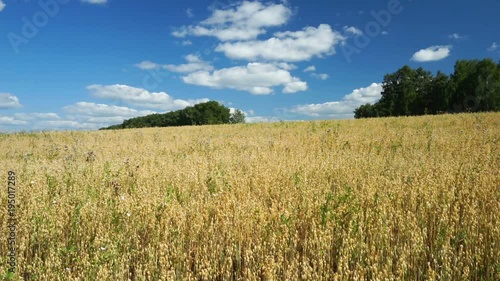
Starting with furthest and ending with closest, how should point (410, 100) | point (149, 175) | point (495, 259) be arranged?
1. point (410, 100)
2. point (149, 175)
3. point (495, 259)

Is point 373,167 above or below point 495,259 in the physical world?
above

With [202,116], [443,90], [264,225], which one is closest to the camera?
[264,225]

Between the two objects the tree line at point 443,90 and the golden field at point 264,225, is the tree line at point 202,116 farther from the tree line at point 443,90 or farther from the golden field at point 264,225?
the golden field at point 264,225

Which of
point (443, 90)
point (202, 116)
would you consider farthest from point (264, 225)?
point (202, 116)

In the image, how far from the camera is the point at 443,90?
238 feet

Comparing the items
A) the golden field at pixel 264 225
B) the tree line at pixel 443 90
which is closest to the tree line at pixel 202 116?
the tree line at pixel 443 90

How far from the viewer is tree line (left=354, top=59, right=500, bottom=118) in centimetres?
Result: 6312

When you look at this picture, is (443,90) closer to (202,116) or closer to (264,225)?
(202,116)

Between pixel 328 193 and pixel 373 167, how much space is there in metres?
2.53

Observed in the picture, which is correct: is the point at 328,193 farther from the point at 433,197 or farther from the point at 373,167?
the point at 373,167

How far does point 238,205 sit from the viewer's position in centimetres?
453

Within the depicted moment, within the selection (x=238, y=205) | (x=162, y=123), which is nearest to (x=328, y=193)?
(x=238, y=205)

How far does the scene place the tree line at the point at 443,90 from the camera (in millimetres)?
63125

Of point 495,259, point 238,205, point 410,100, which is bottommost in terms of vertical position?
point 495,259
